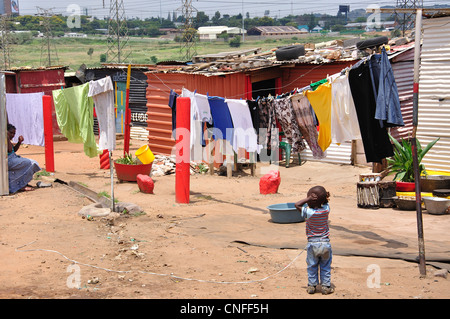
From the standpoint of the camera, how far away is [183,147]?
37.3 ft

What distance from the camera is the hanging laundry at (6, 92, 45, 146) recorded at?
1645cm

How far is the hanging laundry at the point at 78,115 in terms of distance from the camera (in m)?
13.8

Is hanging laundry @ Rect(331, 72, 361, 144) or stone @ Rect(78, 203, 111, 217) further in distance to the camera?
stone @ Rect(78, 203, 111, 217)

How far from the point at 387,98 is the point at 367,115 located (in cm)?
53

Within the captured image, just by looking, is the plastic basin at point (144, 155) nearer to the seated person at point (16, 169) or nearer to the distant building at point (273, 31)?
the seated person at point (16, 169)

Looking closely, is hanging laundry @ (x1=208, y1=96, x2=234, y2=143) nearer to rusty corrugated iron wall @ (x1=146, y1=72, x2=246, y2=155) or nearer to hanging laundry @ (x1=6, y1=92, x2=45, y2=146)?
rusty corrugated iron wall @ (x1=146, y1=72, x2=246, y2=155)

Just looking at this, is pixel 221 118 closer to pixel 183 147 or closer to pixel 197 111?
pixel 197 111

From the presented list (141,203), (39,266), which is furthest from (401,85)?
(39,266)

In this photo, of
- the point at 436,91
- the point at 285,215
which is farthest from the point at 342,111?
the point at 436,91

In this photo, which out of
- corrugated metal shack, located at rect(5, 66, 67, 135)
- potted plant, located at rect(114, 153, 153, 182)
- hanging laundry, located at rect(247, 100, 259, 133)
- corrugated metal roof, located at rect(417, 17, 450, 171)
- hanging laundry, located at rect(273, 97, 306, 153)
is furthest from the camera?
corrugated metal shack, located at rect(5, 66, 67, 135)

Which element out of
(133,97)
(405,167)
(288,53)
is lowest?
(405,167)

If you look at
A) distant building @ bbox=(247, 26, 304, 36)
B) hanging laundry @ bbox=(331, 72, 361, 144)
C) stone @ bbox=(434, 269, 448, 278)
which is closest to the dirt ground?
stone @ bbox=(434, 269, 448, 278)

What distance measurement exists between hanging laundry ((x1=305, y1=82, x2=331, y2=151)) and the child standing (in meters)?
3.42

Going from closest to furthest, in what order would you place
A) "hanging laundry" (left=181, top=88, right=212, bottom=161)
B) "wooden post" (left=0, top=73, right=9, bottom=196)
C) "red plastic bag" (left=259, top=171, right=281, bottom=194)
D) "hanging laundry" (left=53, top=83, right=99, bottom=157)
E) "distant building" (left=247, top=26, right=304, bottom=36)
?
"wooden post" (left=0, top=73, right=9, bottom=196) → "hanging laundry" (left=181, top=88, right=212, bottom=161) → "red plastic bag" (left=259, top=171, right=281, bottom=194) → "hanging laundry" (left=53, top=83, right=99, bottom=157) → "distant building" (left=247, top=26, right=304, bottom=36)
